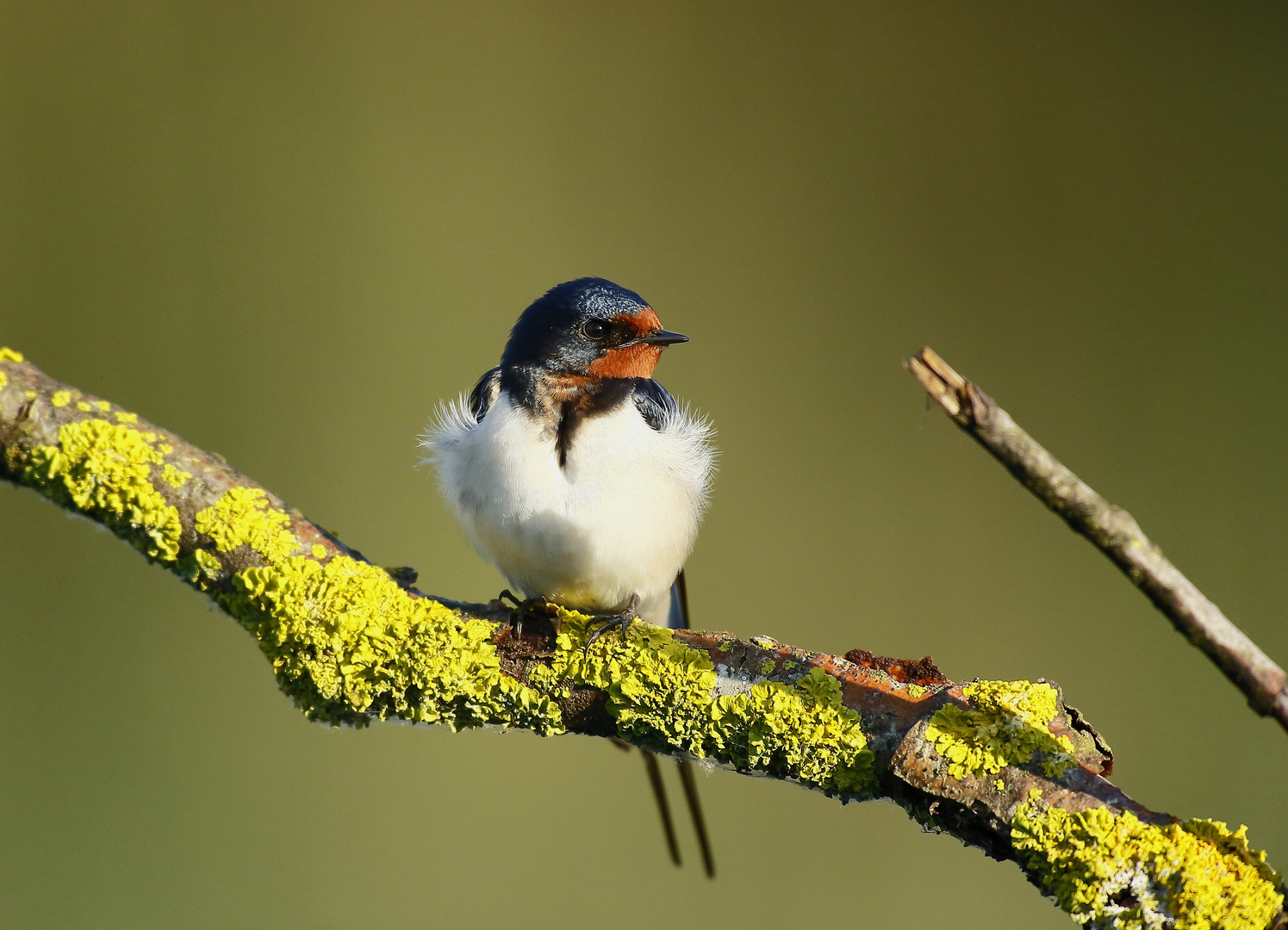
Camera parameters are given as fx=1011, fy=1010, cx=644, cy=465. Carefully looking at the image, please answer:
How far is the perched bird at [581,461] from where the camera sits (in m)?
1.21

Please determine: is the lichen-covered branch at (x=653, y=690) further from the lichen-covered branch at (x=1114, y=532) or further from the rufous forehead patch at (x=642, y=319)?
the rufous forehead patch at (x=642, y=319)

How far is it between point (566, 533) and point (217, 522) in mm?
388

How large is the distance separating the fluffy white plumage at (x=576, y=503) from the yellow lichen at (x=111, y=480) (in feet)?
1.15

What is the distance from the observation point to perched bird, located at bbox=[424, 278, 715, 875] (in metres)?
1.21

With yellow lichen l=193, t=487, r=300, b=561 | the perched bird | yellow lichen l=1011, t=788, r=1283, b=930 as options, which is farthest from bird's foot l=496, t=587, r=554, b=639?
yellow lichen l=1011, t=788, r=1283, b=930

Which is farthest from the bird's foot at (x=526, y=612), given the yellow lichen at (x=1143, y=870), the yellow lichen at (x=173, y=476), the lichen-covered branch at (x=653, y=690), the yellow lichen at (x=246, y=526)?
the yellow lichen at (x=1143, y=870)

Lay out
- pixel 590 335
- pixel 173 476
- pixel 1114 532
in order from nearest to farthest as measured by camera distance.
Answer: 1. pixel 1114 532
2. pixel 173 476
3. pixel 590 335

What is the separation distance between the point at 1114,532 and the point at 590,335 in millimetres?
866

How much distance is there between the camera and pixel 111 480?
1099 millimetres

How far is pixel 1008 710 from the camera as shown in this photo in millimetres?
798

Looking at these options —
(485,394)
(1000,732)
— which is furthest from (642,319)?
(1000,732)

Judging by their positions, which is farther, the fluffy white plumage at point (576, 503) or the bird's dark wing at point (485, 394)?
the bird's dark wing at point (485, 394)

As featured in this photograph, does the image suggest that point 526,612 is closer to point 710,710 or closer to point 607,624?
point 607,624

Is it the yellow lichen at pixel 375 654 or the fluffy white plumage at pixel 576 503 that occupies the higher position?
the fluffy white plumage at pixel 576 503
